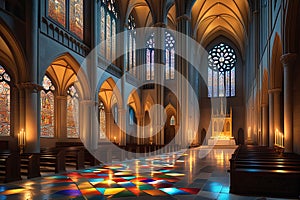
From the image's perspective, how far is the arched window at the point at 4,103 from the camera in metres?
19.2

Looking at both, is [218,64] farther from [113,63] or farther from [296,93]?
[296,93]

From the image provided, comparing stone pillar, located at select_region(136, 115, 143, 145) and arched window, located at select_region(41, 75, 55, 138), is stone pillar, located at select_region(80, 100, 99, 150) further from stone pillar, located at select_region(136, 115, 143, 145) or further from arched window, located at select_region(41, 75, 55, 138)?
stone pillar, located at select_region(136, 115, 143, 145)

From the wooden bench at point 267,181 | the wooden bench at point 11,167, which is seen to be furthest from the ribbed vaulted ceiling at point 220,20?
the wooden bench at point 11,167

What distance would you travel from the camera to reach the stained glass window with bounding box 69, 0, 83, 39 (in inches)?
742

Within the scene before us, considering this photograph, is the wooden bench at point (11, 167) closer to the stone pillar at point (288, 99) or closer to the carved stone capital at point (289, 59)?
the stone pillar at point (288, 99)

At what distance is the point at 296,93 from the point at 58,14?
13.7 metres

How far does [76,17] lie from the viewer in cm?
1939

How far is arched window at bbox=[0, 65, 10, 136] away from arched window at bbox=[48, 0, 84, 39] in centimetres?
554

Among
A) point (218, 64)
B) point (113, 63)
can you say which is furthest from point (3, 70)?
point (218, 64)

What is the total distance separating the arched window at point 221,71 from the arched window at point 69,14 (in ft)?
84.7

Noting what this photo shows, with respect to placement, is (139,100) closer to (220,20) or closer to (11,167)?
(220,20)

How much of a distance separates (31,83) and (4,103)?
7.03 meters

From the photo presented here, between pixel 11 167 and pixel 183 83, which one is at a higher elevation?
pixel 183 83

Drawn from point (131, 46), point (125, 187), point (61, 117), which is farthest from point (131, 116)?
point (125, 187)
